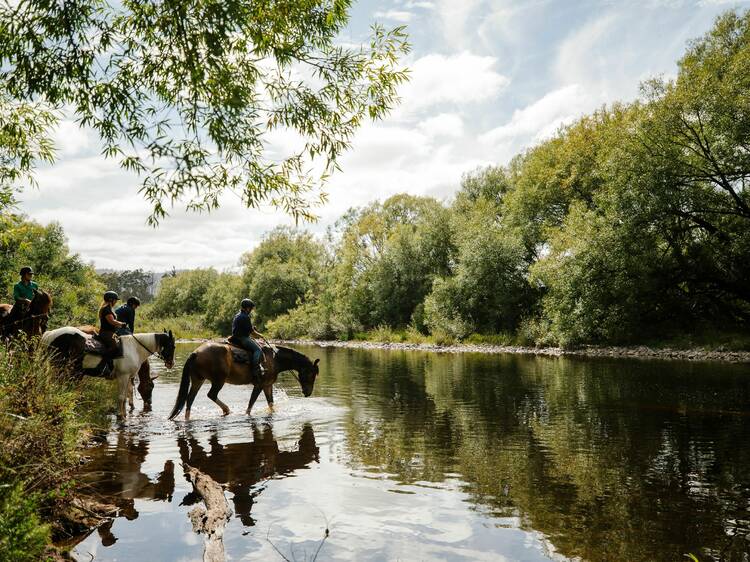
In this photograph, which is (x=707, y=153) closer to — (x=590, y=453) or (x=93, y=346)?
(x=590, y=453)

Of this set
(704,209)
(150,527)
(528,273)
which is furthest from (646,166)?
(150,527)

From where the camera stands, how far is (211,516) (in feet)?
19.4

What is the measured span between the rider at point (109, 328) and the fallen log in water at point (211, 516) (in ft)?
20.7

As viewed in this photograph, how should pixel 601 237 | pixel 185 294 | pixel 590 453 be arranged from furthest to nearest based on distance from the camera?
pixel 185 294 < pixel 601 237 < pixel 590 453

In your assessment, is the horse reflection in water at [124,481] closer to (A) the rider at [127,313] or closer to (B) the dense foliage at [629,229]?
(A) the rider at [127,313]

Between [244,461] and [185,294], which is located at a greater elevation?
[185,294]

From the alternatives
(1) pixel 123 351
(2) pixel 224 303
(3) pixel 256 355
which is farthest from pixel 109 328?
(2) pixel 224 303

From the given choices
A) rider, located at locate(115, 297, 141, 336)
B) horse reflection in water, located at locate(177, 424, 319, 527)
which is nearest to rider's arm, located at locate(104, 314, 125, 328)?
rider, located at locate(115, 297, 141, 336)

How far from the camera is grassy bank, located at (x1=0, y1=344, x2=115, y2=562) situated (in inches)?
153

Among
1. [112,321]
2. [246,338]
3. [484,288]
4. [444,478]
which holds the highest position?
[484,288]

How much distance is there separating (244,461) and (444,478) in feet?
10.9

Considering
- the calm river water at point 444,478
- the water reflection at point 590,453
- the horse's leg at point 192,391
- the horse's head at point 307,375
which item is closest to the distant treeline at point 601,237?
the water reflection at point 590,453

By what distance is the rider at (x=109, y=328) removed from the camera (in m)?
12.3

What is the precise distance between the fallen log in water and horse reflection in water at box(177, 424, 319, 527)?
19 cm
